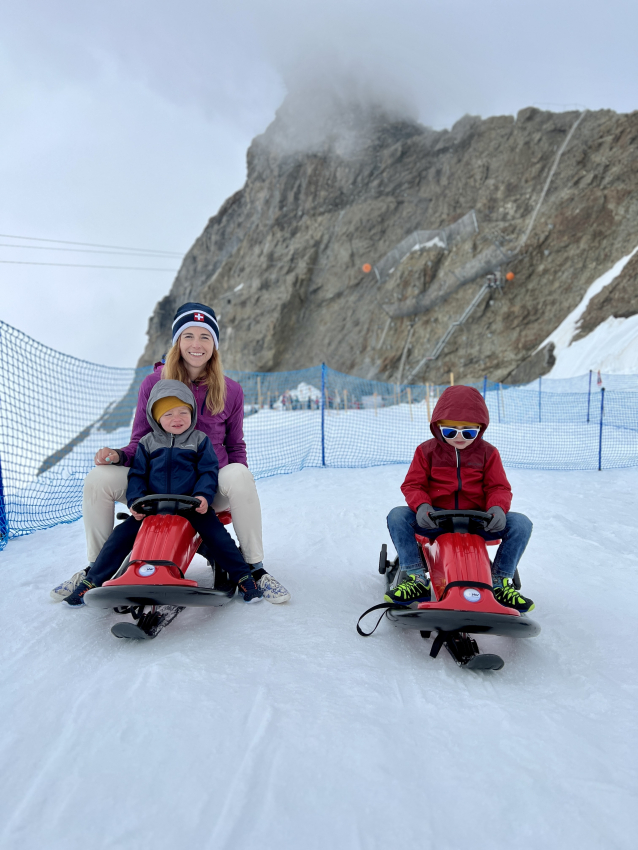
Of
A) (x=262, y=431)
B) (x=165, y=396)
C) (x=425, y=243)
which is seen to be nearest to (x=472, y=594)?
(x=165, y=396)

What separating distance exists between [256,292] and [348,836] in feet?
117

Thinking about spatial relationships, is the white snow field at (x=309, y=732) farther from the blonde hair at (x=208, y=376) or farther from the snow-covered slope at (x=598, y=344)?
the snow-covered slope at (x=598, y=344)

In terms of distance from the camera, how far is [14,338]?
3.66 m

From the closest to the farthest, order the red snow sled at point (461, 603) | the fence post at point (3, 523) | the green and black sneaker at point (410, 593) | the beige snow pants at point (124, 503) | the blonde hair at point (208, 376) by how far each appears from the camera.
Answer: the red snow sled at point (461, 603) → the green and black sneaker at point (410, 593) → the beige snow pants at point (124, 503) → the blonde hair at point (208, 376) → the fence post at point (3, 523)

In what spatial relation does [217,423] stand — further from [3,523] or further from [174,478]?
[3,523]

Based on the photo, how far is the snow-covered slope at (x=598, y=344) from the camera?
52.1 ft

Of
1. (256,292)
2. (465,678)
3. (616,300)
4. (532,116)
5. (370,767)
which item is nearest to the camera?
(370,767)

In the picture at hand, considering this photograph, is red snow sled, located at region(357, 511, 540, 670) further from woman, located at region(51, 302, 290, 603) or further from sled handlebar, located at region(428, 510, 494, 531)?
woman, located at region(51, 302, 290, 603)

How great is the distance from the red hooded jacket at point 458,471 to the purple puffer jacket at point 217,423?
0.93 meters

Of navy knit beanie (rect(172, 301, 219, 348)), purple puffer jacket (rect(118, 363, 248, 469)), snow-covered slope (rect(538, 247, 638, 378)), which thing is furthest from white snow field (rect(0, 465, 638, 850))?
snow-covered slope (rect(538, 247, 638, 378))

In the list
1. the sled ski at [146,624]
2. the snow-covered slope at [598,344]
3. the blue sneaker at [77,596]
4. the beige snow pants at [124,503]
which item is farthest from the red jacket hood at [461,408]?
the snow-covered slope at [598,344]

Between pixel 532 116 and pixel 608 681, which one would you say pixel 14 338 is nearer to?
pixel 608 681

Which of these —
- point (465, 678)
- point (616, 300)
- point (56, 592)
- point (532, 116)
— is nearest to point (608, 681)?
point (465, 678)

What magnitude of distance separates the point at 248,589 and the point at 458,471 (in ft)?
3.62
